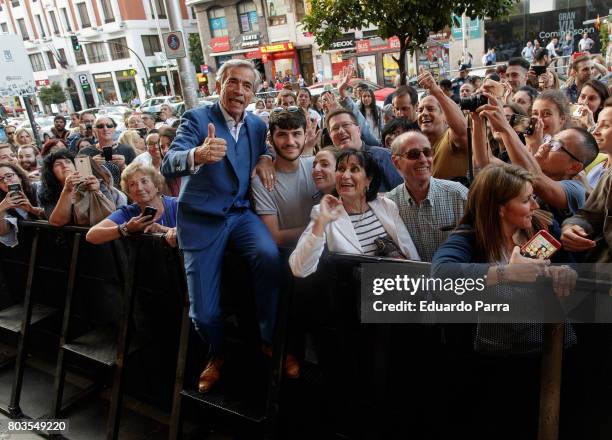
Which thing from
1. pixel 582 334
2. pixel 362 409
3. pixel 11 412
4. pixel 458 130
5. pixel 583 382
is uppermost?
pixel 458 130

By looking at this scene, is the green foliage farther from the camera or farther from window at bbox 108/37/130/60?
the camera

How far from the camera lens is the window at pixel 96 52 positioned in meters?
41.6

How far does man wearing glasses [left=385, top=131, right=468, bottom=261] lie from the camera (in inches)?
103

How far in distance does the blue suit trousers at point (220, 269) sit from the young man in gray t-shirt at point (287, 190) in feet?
0.40

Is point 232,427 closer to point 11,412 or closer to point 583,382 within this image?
point 11,412

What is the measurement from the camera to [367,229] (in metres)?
2.57

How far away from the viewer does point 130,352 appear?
318 centimetres

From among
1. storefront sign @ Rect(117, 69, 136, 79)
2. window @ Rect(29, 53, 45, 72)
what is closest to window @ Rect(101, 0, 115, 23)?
storefront sign @ Rect(117, 69, 136, 79)

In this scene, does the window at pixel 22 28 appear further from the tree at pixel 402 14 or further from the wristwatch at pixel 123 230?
the wristwatch at pixel 123 230

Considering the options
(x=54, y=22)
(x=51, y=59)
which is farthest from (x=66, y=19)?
(x=51, y=59)

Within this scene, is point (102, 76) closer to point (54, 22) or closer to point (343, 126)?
point (54, 22)

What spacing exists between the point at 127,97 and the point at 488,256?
148 ft

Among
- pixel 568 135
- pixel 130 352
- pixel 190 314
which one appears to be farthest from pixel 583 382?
pixel 130 352

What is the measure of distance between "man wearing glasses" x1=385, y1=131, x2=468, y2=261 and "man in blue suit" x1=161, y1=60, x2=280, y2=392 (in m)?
0.80
